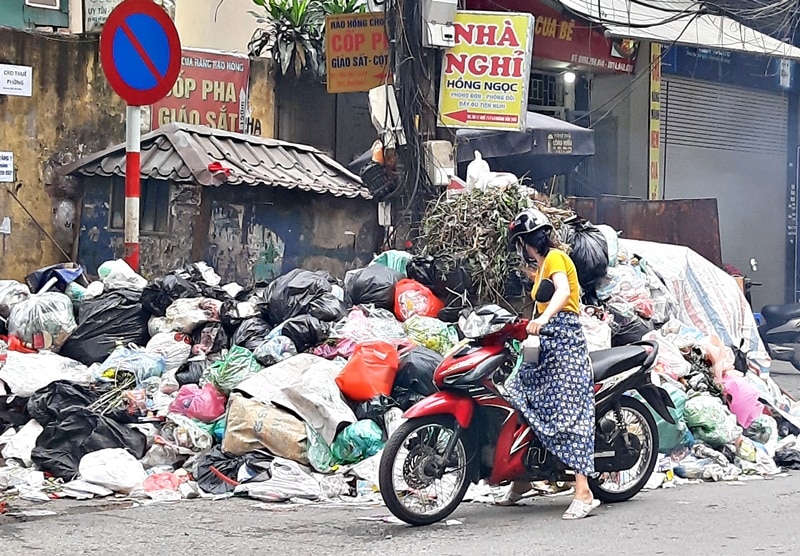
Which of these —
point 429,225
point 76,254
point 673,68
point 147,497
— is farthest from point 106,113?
point 673,68

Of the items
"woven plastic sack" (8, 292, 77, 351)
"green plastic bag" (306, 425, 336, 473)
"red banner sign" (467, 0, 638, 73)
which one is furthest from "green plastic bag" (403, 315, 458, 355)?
"red banner sign" (467, 0, 638, 73)

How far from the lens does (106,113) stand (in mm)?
11023

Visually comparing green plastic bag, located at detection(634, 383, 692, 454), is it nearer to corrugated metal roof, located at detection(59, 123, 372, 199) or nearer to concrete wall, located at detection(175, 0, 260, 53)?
corrugated metal roof, located at detection(59, 123, 372, 199)

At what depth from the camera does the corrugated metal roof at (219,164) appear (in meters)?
10.0

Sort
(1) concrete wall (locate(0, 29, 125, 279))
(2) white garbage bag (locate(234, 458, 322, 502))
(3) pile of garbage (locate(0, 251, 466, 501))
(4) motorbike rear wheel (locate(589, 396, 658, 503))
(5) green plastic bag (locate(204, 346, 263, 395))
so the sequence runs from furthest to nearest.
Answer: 1. (1) concrete wall (locate(0, 29, 125, 279))
2. (5) green plastic bag (locate(204, 346, 263, 395))
3. (3) pile of garbage (locate(0, 251, 466, 501))
4. (2) white garbage bag (locate(234, 458, 322, 502))
5. (4) motorbike rear wheel (locate(589, 396, 658, 503))

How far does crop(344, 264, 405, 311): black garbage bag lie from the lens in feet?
28.6

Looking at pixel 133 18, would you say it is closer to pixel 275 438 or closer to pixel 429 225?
pixel 429 225

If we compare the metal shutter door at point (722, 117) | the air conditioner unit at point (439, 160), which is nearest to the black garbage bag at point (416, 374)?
the air conditioner unit at point (439, 160)

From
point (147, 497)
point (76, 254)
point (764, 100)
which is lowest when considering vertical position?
point (147, 497)

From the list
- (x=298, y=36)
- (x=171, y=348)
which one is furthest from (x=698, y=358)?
(x=298, y=36)

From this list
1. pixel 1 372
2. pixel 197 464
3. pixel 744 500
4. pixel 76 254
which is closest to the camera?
pixel 744 500

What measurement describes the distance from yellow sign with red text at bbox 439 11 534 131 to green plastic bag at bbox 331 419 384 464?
148 inches

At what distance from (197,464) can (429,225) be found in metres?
2.79

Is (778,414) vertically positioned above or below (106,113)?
below
